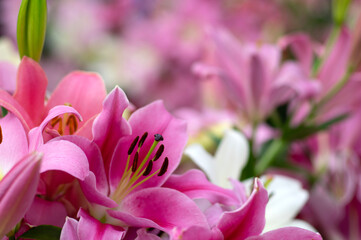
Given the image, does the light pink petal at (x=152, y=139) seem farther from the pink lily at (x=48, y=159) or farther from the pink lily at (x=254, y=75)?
the pink lily at (x=254, y=75)

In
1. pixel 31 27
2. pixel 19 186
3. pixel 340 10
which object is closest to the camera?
pixel 19 186

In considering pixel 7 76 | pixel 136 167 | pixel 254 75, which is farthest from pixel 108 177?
pixel 254 75

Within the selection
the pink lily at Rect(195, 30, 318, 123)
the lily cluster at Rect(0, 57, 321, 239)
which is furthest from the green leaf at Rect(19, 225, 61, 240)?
the pink lily at Rect(195, 30, 318, 123)

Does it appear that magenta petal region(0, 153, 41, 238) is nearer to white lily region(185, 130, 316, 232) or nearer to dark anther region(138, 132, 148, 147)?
dark anther region(138, 132, 148, 147)

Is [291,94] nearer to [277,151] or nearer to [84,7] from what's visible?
[277,151]

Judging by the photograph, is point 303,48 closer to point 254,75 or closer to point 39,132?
point 254,75

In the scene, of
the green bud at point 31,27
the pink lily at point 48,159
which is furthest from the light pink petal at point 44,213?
the green bud at point 31,27
